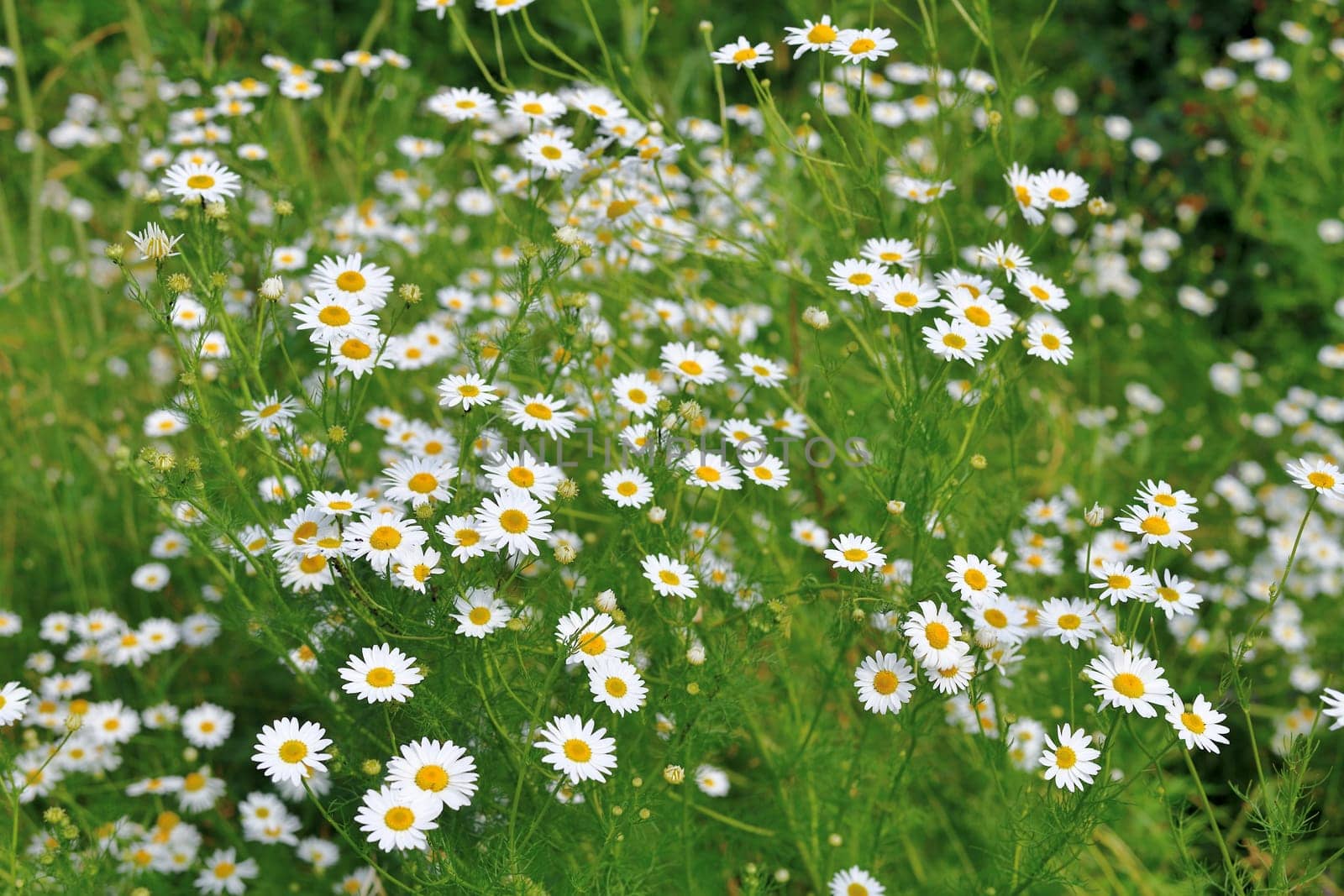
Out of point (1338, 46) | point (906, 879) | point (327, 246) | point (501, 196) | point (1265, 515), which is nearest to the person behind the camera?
point (906, 879)

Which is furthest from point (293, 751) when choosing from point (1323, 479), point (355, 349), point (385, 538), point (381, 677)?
point (1323, 479)

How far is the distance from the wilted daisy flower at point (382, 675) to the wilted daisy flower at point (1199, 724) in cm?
116

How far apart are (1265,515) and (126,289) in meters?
4.23

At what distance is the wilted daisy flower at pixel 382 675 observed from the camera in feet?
5.39

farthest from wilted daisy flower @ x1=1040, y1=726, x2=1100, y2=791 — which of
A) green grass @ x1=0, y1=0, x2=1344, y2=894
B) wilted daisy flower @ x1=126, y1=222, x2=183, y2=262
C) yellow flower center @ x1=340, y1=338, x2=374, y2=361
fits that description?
wilted daisy flower @ x1=126, y1=222, x2=183, y2=262

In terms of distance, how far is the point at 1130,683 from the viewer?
1760mm

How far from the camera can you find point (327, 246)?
3160mm

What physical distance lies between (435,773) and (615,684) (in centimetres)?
30

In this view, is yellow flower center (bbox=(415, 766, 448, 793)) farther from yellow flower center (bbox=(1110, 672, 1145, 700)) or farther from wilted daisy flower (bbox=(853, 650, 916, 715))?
yellow flower center (bbox=(1110, 672, 1145, 700))

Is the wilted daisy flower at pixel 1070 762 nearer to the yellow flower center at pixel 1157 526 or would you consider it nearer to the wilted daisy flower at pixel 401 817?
the yellow flower center at pixel 1157 526

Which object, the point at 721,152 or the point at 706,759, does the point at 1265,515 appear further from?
the point at 706,759

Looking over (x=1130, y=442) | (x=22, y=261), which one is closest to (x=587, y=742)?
(x=1130, y=442)

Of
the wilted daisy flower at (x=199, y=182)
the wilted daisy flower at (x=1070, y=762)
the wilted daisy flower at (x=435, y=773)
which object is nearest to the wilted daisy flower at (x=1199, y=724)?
the wilted daisy flower at (x=1070, y=762)

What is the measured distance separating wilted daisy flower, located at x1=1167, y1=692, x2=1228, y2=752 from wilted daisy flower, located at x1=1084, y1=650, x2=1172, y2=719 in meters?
0.03
